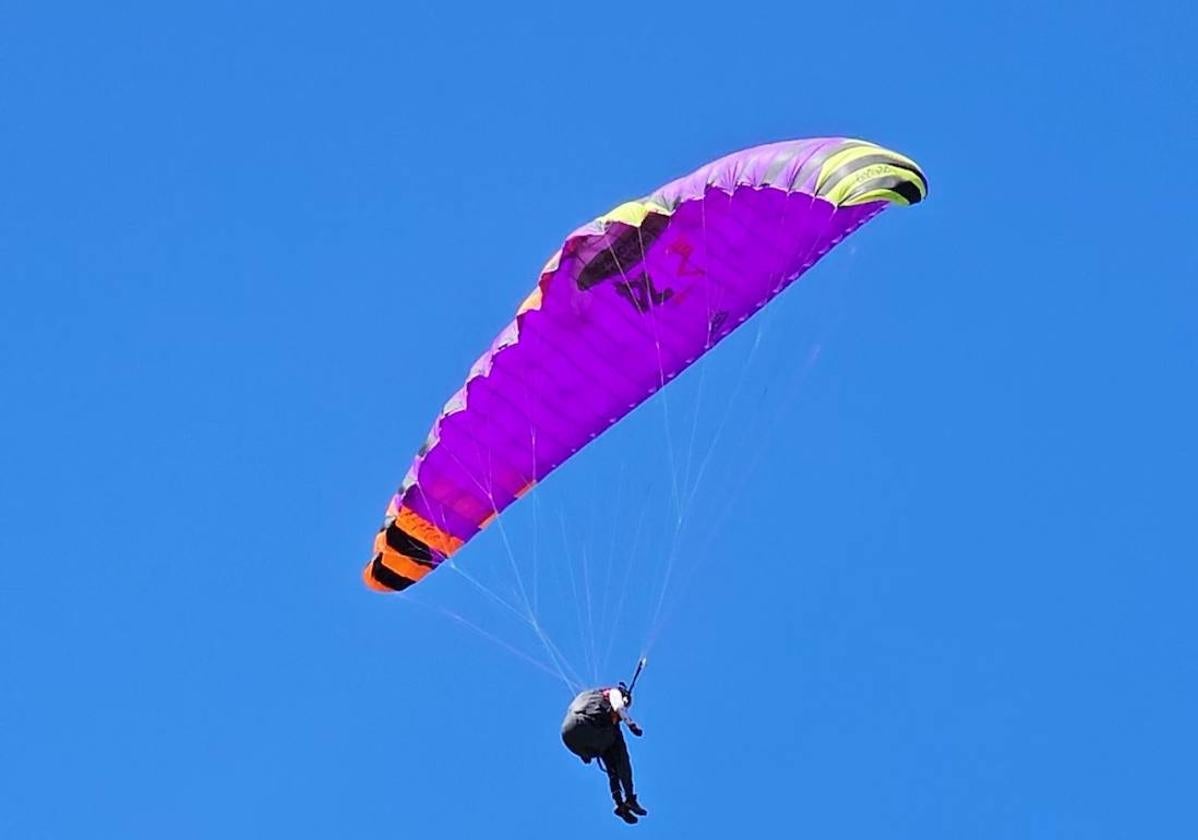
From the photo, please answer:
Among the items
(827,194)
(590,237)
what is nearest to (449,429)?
(590,237)

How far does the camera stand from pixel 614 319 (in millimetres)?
22422

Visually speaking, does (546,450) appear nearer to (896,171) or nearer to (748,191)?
(748,191)

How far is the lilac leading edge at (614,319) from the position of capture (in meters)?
21.0

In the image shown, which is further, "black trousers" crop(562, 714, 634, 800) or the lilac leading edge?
"black trousers" crop(562, 714, 634, 800)

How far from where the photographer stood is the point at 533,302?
71.7 feet

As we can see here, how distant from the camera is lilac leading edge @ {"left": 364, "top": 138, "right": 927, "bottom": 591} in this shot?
21.0m

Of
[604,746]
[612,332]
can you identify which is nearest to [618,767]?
[604,746]

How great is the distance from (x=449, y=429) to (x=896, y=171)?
16.5ft

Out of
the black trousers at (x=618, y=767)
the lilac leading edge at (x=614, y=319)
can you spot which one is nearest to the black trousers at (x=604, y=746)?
the black trousers at (x=618, y=767)

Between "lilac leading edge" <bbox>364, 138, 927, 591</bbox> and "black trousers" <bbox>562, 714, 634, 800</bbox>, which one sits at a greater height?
"lilac leading edge" <bbox>364, 138, 927, 591</bbox>

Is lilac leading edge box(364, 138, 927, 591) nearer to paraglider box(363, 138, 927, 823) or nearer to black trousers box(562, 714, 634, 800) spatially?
paraglider box(363, 138, 927, 823)

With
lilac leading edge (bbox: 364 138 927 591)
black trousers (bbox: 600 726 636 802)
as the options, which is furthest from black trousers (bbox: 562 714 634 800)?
lilac leading edge (bbox: 364 138 927 591)

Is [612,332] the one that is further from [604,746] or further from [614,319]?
[604,746]

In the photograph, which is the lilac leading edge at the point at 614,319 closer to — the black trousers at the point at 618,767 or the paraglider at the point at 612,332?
→ the paraglider at the point at 612,332
